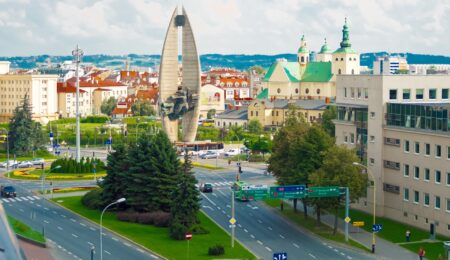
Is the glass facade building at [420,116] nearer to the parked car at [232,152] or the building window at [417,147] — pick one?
the building window at [417,147]

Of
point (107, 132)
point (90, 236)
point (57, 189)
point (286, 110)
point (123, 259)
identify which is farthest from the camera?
point (286, 110)

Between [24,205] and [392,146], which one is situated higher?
[392,146]

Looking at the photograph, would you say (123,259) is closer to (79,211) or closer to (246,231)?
(246,231)

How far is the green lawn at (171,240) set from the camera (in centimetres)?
4019

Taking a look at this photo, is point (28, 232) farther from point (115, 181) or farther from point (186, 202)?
point (115, 181)

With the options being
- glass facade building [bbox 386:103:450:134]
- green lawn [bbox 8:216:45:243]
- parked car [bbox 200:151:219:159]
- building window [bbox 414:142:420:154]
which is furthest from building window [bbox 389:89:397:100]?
parked car [bbox 200:151:219:159]

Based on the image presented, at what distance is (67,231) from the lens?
4631 cm

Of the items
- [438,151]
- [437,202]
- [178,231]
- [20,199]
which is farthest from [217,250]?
[20,199]

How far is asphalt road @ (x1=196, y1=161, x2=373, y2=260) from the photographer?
135 feet

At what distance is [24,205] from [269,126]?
81.2 meters

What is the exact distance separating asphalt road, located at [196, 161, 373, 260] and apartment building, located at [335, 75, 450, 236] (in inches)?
253

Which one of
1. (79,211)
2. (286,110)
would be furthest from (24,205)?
(286,110)

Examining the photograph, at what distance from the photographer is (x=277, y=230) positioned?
47.6 metres

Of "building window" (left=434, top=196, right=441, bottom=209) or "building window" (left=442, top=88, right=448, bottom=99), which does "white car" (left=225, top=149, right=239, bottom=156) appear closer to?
"building window" (left=442, top=88, right=448, bottom=99)
